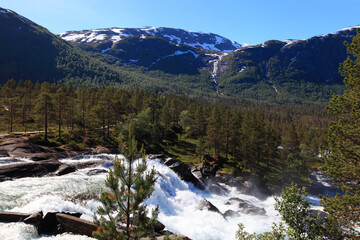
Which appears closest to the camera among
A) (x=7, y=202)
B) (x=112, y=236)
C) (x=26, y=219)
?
(x=112, y=236)

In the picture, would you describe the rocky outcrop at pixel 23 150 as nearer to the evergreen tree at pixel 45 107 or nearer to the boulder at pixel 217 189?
the evergreen tree at pixel 45 107

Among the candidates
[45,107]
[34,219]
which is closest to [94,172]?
[34,219]

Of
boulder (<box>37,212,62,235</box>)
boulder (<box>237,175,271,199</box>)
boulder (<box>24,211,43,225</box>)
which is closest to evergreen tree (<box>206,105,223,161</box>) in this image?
boulder (<box>237,175,271,199</box>)

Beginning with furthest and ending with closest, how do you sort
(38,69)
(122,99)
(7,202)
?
(38,69) < (122,99) < (7,202)

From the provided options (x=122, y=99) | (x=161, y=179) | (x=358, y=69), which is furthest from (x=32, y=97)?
(x=358, y=69)

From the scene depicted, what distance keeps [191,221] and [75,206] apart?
546 inches

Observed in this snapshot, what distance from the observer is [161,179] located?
33906mm

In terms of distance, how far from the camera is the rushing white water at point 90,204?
18594 mm

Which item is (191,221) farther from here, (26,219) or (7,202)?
(7,202)

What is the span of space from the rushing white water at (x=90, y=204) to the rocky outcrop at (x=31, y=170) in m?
1.59

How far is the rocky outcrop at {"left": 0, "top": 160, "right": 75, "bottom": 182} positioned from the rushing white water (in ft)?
5.21

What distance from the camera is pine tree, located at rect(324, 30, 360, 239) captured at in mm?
12586

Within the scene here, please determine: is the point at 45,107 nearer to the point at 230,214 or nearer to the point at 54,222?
the point at 54,222

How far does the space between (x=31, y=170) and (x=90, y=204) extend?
1342 centimetres
